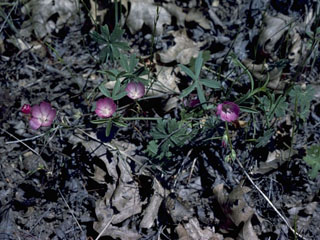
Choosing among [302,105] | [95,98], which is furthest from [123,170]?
[302,105]

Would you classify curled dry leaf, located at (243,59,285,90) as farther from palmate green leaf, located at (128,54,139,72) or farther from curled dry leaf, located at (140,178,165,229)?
curled dry leaf, located at (140,178,165,229)

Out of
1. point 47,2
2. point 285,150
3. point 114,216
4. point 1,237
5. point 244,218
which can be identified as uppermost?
point 47,2

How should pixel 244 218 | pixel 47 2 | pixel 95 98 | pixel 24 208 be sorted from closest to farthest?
pixel 244 218 < pixel 24 208 < pixel 95 98 < pixel 47 2

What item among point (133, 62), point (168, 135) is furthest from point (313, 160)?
point (133, 62)

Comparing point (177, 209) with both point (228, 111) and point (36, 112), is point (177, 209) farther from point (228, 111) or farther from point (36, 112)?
point (36, 112)

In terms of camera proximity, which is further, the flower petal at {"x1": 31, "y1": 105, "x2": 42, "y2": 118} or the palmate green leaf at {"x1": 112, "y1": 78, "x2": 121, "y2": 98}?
the flower petal at {"x1": 31, "y1": 105, "x2": 42, "y2": 118}

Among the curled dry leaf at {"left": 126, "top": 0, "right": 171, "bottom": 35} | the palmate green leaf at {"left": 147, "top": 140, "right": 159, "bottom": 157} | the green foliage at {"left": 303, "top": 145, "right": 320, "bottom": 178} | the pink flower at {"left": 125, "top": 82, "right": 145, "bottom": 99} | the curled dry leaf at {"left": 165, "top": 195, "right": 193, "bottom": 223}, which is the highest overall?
the curled dry leaf at {"left": 126, "top": 0, "right": 171, "bottom": 35}

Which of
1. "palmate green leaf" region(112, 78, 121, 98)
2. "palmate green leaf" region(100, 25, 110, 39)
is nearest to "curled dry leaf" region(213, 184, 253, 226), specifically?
"palmate green leaf" region(112, 78, 121, 98)

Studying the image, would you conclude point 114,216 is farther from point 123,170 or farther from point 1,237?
point 1,237
